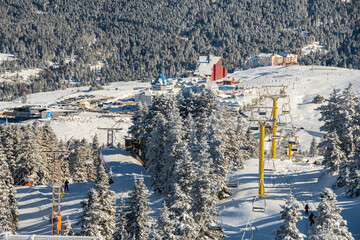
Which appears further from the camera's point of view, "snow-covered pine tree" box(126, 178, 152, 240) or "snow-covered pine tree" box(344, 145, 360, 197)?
"snow-covered pine tree" box(344, 145, 360, 197)

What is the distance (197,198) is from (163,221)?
235 inches

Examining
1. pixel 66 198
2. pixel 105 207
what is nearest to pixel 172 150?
pixel 66 198

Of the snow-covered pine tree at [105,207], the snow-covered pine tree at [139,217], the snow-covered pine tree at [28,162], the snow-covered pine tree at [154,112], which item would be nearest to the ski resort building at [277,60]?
the snow-covered pine tree at [154,112]

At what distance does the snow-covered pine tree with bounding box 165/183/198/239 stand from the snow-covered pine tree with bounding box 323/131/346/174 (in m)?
16.5

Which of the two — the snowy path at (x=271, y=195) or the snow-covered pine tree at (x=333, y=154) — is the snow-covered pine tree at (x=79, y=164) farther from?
the snow-covered pine tree at (x=333, y=154)

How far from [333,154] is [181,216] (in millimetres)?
18928

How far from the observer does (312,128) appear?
9706 cm

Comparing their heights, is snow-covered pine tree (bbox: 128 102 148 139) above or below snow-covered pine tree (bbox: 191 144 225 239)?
above

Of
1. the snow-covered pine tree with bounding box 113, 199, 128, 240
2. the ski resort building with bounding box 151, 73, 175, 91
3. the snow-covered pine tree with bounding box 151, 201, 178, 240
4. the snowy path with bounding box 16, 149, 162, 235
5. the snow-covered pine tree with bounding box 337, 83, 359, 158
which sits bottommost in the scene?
the snowy path with bounding box 16, 149, 162, 235

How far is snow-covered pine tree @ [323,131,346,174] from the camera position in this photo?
44.3 meters

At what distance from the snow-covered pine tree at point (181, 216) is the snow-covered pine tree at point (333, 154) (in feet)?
54.3

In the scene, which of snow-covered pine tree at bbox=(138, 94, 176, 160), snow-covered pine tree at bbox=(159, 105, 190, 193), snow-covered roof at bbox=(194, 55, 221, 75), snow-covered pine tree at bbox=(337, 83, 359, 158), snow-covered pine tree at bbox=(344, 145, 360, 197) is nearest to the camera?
snow-covered pine tree at bbox=(344, 145, 360, 197)

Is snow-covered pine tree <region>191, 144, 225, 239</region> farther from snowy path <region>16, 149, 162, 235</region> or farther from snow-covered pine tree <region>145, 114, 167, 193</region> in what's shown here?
snow-covered pine tree <region>145, 114, 167, 193</region>

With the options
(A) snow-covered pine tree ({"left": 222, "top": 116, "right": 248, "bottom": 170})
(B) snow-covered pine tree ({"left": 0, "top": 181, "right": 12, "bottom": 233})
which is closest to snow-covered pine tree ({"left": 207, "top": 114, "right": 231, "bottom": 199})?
(A) snow-covered pine tree ({"left": 222, "top": 116, "right": 248, "bottom": 170})
